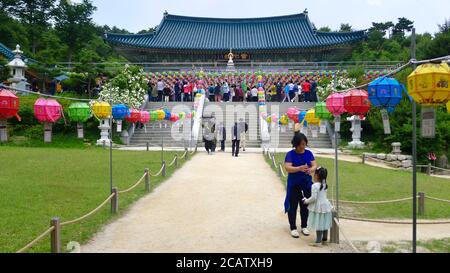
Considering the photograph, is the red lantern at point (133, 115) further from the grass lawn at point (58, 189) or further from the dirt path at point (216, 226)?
the dirt path at point (216, 226)

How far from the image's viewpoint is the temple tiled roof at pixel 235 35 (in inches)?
1483

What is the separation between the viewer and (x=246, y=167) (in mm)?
15688

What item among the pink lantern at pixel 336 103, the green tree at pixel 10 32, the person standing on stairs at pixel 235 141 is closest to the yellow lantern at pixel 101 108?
the pink lantern at pixel 336 103

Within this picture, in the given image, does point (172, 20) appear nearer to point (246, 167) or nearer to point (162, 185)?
point (246, 167)

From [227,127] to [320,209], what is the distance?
20.3 metres

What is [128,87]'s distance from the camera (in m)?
27.8

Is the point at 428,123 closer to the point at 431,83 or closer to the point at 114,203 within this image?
the point at 431,83

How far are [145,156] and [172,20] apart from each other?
28918mm

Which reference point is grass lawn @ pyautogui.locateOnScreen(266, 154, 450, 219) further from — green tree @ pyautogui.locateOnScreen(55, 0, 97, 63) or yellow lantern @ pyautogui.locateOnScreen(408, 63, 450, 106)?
green tree @ pyautogui.locateOnScreen(55, 0, 97, 63)

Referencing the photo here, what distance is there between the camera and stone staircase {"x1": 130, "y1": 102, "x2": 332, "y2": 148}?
24.2 metres

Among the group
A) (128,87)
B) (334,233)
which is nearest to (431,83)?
(334,233)

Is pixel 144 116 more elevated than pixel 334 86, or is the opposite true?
pixel 334 86

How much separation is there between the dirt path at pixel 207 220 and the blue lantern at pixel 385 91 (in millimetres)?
2697
